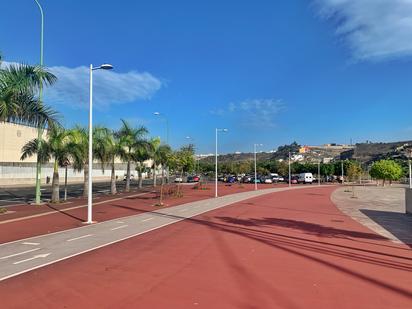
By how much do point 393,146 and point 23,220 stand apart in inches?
5597

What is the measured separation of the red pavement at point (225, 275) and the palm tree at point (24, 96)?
10.6 m

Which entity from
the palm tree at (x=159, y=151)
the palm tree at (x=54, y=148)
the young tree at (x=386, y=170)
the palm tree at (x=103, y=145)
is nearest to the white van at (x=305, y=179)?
the young tree at (x=386, y=170)

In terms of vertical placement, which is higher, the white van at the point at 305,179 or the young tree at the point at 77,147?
the young tree at the point at 77,147

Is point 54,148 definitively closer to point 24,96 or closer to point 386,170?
point 24,96

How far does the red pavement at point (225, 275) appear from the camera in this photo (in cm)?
750

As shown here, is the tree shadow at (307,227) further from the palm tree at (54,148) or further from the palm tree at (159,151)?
the palm tree at (159,151)

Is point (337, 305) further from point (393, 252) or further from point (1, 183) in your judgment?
point (1, 183)

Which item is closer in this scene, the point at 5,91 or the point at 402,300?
the point at 402,300

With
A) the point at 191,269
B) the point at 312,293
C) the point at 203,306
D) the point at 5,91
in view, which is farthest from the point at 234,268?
the point at 5,91

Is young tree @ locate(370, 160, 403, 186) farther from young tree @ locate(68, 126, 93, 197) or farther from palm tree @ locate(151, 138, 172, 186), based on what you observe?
young tree @ locate(68, 126, 93, 197)

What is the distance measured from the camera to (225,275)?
31.0ft

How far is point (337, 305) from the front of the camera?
732cm

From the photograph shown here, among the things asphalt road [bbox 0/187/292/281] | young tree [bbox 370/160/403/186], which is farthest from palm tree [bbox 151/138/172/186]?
young tree [bbox 370/160/403/186]

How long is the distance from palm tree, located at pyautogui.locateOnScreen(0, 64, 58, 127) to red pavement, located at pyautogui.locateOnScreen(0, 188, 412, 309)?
1064 cm
